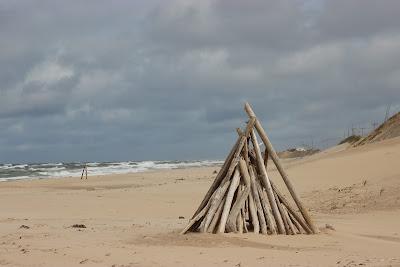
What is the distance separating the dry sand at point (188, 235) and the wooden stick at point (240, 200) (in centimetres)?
34

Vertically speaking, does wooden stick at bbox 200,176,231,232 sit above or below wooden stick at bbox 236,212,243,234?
above

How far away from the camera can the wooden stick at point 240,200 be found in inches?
405

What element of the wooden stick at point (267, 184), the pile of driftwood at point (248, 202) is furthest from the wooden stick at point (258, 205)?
the wooden stick at point (267, 184)

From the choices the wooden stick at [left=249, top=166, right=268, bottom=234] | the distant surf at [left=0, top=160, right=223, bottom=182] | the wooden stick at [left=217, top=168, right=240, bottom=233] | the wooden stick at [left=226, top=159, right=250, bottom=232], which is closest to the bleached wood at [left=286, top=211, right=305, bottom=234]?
the wooden stick at [left=249, top=166, right=268, bottom=234]

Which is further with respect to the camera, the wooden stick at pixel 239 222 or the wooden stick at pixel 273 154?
the wooden stick at pixel 273 154

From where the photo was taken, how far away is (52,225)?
12.9 metres

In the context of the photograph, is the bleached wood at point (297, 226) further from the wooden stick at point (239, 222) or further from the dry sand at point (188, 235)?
the wooden stick at point (239, 222)

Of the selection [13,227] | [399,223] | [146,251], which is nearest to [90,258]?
[146,251]

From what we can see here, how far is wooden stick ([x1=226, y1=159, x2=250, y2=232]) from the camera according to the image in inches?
405

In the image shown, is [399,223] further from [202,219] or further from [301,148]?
[301,148]

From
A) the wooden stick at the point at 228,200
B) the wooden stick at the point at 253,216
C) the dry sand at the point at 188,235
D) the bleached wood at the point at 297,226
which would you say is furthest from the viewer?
the bleached wood at the point at 297,226

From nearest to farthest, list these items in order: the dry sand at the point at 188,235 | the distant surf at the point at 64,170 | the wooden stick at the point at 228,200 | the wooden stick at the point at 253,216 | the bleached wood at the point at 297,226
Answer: the dry sand at the point at 188,235 → the wooden stick at the point at 228,200 → the wooden stick at the point at 253,216 → the bleached wood at the point at 297,226 → the distant surf at the point at 64,170

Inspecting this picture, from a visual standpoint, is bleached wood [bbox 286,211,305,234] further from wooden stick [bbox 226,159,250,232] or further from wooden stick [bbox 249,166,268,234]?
wooden stick [bbox 226,159,250,232]

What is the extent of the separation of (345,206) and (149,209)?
5.93 metres
